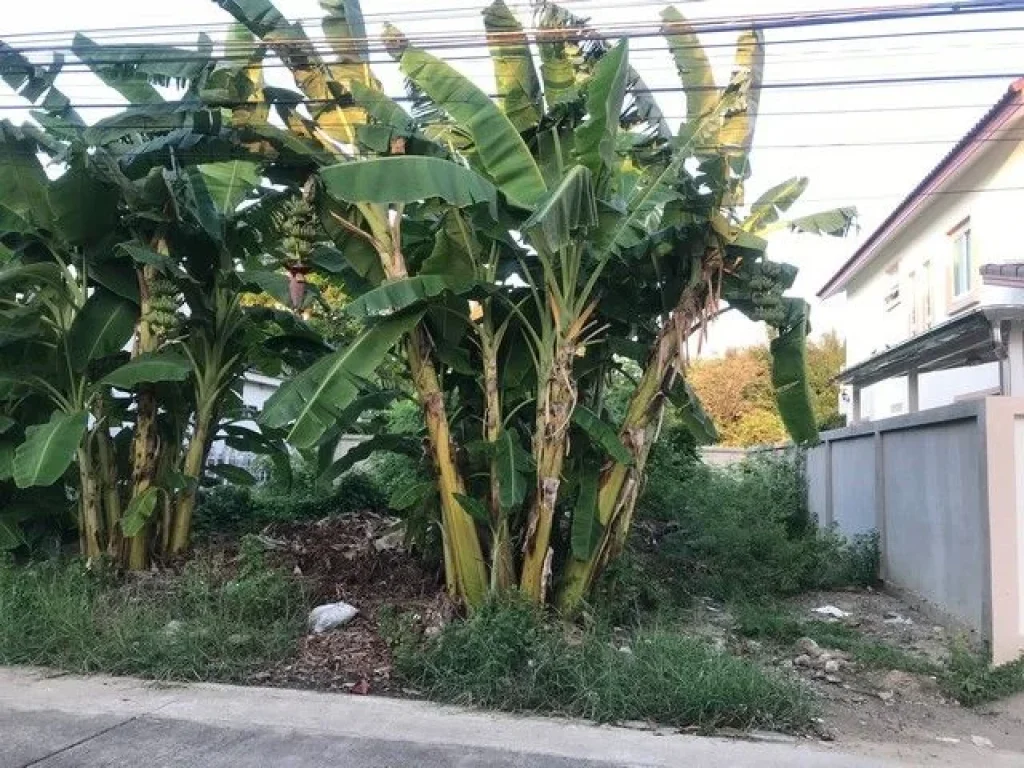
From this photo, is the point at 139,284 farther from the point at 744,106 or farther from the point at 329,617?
the point at 744,106

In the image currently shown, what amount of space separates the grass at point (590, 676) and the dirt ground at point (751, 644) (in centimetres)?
30

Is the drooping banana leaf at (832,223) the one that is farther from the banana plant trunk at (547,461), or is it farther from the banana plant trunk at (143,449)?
the banana plant trunk at (143,449)

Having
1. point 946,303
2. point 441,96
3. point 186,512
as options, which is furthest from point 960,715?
point 946,303

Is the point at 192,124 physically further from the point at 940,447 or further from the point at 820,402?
the point at 820,402

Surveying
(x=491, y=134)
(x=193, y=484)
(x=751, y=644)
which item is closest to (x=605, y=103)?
(x=491, y=134)

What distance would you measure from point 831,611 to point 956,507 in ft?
6.28

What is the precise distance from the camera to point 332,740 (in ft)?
18.8

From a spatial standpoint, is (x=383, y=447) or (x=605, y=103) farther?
(x=383, y=447)

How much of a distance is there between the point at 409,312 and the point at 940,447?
17.1ft

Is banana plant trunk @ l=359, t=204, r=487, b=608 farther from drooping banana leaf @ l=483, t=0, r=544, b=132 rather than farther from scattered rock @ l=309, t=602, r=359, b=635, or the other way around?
drooping banana leaf @ l=483, t=0, r=544, b=132

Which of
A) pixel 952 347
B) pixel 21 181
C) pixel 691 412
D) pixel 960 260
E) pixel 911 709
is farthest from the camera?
pixel 960 260

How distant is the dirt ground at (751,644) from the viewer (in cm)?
622

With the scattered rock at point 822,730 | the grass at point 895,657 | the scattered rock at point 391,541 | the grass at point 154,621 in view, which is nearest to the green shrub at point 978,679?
the grass at point 895,657

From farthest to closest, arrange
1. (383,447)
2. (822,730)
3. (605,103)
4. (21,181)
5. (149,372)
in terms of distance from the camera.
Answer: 1. (383,447)
2. (21,181)
3. (149,372)
4. (605,103)
5. (822,730)
